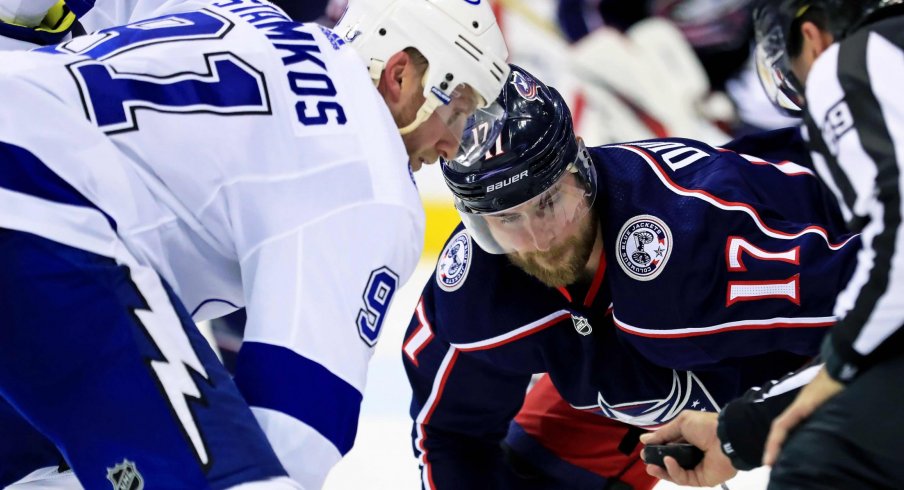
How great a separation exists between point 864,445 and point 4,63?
1.34 m

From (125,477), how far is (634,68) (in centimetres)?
424

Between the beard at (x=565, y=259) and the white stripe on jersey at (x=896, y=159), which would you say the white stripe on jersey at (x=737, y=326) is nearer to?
the beard at (x=565, y=259)

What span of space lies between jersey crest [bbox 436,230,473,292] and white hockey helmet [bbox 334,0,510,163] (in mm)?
619

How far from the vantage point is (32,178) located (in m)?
1.78

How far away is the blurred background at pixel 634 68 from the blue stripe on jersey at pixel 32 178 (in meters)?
3.09

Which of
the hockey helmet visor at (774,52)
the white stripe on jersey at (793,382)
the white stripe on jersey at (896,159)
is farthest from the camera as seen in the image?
the white stripe on jersey at (793,382)

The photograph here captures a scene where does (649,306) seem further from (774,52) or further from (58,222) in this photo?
(58,222)

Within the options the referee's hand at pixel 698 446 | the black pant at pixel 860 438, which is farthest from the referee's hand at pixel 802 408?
the referee's hand at pixel 698 446

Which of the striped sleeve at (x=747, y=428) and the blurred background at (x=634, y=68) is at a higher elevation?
the striped sleeve at (x=747, y=428)

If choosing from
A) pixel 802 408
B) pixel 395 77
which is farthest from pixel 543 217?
pixel 802 408

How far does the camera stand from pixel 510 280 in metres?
2.97

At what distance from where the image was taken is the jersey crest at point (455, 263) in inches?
117

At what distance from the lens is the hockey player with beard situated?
259cm

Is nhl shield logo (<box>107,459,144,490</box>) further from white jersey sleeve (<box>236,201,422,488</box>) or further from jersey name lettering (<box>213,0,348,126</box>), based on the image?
jersey name lettering (<box>213,0,348,126</box>)
